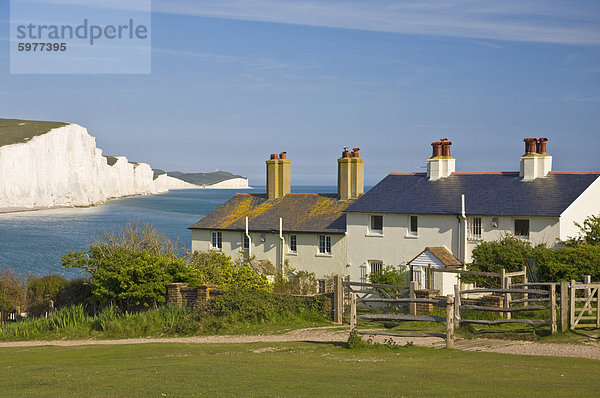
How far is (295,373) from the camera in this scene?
15477mm

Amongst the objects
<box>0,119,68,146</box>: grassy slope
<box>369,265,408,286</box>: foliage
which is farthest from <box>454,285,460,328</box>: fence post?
<box>0,119,68,146</box>: grassy slope

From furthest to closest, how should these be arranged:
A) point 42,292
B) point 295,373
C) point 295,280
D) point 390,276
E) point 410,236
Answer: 1. point 295,280
2. point 410,236
3. point 390,276
4. point 42,292
5. point 295,373

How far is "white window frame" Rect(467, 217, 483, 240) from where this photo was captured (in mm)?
39594

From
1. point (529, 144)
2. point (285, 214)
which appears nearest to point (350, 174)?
point (285, 214)

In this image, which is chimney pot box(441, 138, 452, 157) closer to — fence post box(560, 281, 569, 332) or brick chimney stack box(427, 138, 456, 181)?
brick chimney stack box(427, 138, 456, 181)

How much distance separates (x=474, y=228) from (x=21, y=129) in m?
144

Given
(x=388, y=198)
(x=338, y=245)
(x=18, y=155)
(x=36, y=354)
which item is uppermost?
(x=18, y=155)

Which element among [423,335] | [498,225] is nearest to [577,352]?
[423,335]

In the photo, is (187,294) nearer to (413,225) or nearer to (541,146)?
(413,225)

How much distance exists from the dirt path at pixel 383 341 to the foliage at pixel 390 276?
53.7 feet

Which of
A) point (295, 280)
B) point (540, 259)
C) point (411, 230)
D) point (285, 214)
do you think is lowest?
point (295, 280)

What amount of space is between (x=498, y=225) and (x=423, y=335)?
20795mm

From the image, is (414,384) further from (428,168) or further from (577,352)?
(428,168)

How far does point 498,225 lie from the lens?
3894 cm
